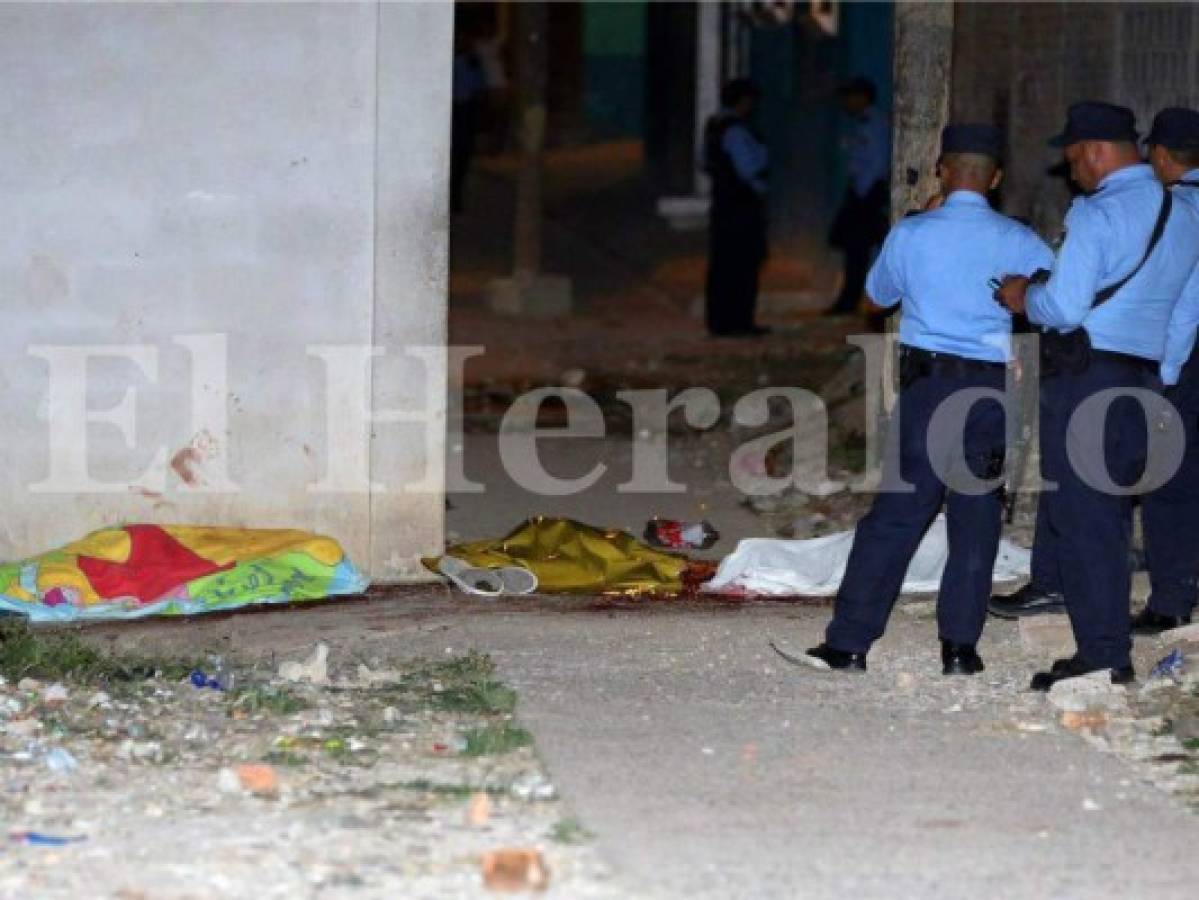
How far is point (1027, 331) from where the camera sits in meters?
8.55

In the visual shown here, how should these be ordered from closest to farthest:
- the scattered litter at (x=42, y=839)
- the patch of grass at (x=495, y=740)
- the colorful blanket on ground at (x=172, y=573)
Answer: the scattered litter at (x=42, y=839), the patch of grass at (x=495, y=740), the colorful blanket on ground at (x=172, y=573)

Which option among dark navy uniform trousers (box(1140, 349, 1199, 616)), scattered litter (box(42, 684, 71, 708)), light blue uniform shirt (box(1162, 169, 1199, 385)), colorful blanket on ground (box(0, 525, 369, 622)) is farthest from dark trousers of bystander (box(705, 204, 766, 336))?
scattered litter (box(42, 684, 71, 708))

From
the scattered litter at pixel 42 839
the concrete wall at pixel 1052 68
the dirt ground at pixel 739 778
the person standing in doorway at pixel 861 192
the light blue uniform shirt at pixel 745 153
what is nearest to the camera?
the dirt ground at pixel 739 778

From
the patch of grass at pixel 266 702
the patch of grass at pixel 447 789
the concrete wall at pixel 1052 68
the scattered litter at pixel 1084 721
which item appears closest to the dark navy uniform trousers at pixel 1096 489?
the scattered litter at pixel 1084 721

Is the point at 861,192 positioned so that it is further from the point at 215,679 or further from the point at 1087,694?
the point at 215,679

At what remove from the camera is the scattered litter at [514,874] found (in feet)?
16.3

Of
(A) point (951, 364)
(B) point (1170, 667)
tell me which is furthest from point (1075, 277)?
(B) point (1170, 667)

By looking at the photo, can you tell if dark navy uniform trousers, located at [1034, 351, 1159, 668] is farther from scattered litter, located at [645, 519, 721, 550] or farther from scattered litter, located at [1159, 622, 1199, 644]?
scattered litter, located at [645, 519, 721, 550]

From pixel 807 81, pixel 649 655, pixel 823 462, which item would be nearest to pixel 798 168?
pixel 807 81

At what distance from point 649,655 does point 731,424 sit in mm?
4824

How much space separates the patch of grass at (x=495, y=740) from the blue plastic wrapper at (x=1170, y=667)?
6.93ft

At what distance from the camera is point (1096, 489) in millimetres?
6773

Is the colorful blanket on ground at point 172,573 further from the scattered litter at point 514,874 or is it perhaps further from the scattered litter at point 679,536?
the scattered litter at point 514,874

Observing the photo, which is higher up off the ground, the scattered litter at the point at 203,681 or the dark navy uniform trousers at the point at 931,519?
the dark navy uniform trousers at the point at 931,519
